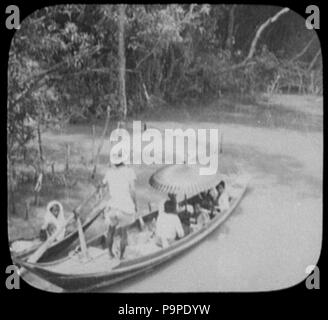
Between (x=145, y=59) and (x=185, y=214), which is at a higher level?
(x=145, y=59)

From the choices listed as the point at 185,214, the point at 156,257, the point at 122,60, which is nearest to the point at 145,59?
the point at 122,60

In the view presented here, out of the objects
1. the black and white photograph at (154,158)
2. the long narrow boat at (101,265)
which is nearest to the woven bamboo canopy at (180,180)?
the black and white photograph at (154,158)

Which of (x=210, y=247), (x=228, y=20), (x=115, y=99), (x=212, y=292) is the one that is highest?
(x=228, y=20)

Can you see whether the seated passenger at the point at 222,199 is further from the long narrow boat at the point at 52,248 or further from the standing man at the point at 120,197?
the long narrow boat at the point at 52,248

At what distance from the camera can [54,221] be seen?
2.13 m

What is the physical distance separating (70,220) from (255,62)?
93cm

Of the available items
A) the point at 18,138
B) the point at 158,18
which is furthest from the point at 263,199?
the point at 18,138

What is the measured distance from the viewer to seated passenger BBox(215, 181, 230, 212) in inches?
86.4

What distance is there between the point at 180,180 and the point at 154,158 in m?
0.13

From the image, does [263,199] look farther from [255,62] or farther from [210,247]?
[255,62]

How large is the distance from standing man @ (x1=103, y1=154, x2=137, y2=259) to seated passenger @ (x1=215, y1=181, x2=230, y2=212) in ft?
1.05

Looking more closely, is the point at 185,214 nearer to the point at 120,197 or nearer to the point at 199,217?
the point at 199,217

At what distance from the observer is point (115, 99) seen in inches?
86.1

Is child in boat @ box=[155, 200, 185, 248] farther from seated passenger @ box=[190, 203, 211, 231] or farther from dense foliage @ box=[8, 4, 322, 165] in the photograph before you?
dense foliage @ box=[8, 4, 322, 165]
